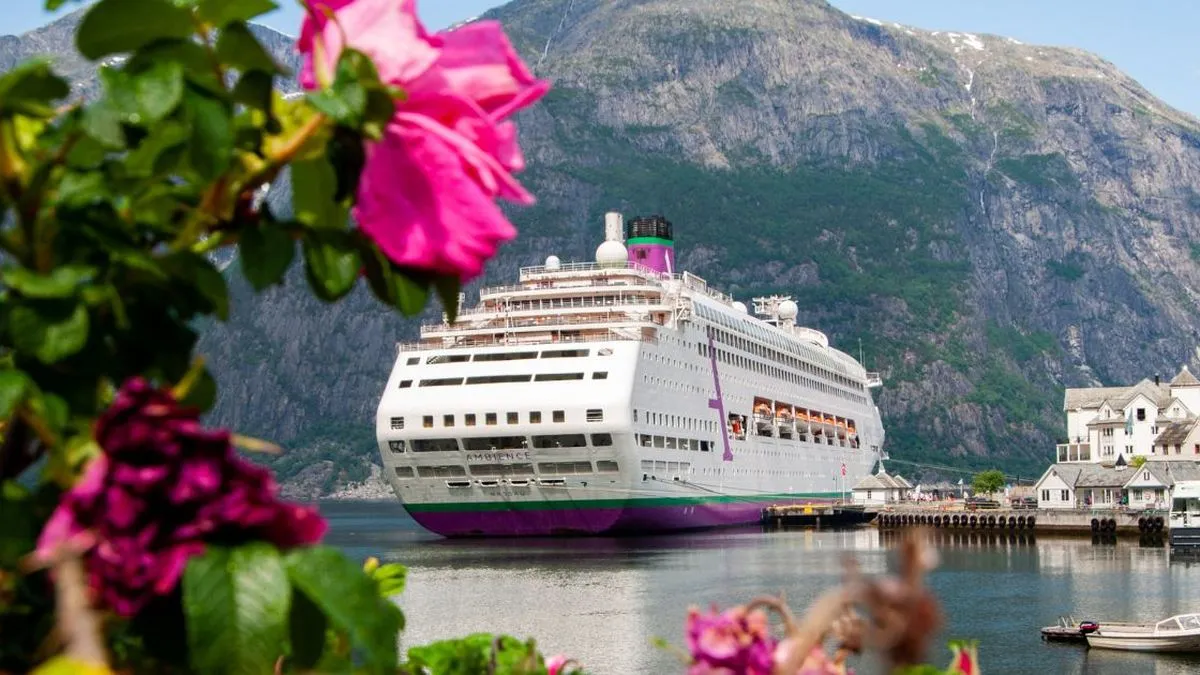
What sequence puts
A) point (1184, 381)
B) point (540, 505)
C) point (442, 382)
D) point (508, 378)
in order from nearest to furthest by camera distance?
point (508, 378) < point (540, 505) < point (442, 382) < point (1184, 381)

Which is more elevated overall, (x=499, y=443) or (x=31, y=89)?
(x=499, y=443)

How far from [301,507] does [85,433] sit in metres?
0.22

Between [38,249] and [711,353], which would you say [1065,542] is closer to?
A: [711,353]

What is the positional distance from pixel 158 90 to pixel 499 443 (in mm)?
45782

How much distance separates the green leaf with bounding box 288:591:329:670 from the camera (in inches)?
51.1

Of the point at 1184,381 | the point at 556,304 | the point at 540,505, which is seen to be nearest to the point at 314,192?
the point at 540,505

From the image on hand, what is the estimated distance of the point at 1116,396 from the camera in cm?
8288

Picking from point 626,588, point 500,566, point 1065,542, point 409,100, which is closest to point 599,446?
point 500,566

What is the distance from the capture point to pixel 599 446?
156 feet

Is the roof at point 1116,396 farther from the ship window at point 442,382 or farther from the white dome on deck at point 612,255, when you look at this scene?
the ship window at point 442,382

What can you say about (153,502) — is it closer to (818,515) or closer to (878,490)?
(818,515)

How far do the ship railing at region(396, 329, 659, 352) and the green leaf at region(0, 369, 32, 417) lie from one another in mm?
48249

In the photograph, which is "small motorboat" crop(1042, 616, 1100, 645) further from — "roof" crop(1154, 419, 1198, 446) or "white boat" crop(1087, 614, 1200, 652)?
"roof" crop(1154, 419, 1198, 446)

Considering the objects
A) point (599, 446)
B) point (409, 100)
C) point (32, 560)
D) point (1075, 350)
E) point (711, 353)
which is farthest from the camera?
point (1075, 350)
